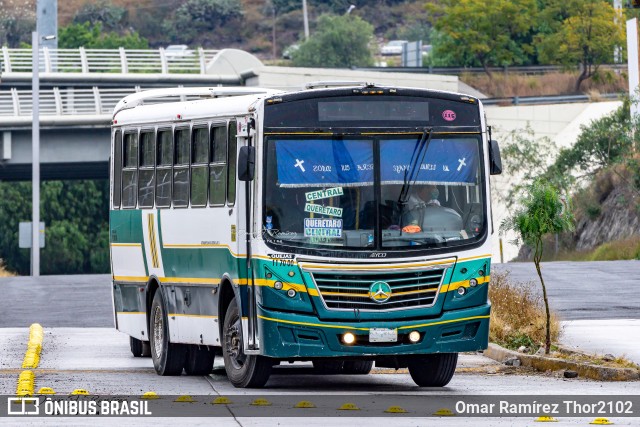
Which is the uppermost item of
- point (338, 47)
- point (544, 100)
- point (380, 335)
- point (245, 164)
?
point (338, 47)

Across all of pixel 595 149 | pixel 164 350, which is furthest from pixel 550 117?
pixel 164 350

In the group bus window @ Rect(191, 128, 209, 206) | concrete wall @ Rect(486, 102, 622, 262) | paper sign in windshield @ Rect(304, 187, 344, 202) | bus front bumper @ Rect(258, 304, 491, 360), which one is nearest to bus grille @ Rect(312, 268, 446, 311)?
bus front bumper @ Rect(258, 304, 491, 360)

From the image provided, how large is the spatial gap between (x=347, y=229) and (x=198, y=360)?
3652mm

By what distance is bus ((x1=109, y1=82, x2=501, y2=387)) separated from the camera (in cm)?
1584

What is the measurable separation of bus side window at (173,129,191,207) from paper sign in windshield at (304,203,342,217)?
7.94 ft

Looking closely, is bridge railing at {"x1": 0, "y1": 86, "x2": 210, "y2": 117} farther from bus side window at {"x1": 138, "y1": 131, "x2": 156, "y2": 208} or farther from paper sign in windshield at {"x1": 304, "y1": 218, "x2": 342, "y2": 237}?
paper sign in windshield at {"x1": 304, "y1": 218, "x2": 342, "y2": 237}

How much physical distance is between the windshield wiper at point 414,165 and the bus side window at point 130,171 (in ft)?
15.6

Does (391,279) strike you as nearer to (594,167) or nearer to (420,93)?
(420,93)

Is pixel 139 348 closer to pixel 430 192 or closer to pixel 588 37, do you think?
pixel 430 192

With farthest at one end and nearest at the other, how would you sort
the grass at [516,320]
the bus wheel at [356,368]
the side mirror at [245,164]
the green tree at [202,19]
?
the green tree at [202,19] < the grass at [516,320] < the bus wheel at [356,368] < the side mirror at [245,164]

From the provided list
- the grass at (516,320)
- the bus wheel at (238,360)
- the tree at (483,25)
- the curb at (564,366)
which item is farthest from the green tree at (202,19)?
the bus wheel at (238,360)

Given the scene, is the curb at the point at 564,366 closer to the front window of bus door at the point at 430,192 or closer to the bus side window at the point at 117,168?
the front window of bus door at the point at 430,192

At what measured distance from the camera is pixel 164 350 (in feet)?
61.7

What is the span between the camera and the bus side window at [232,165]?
16.8 metres
